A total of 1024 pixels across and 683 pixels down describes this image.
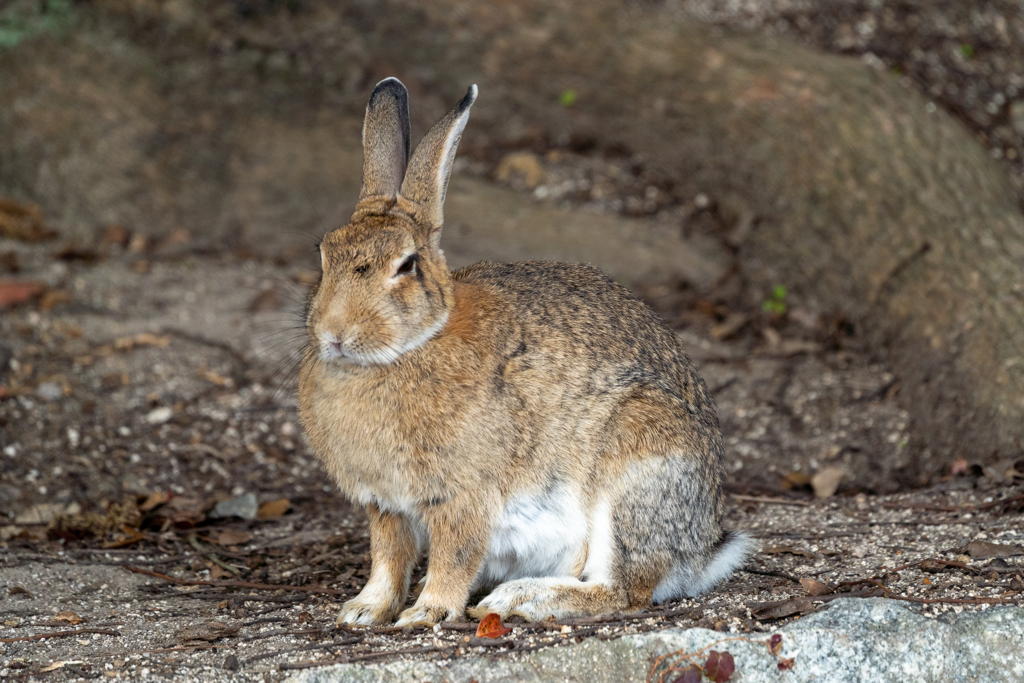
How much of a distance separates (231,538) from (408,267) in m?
2.34

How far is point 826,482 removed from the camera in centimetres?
607

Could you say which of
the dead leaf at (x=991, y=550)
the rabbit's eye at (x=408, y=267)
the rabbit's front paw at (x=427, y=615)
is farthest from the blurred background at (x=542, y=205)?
the rabbit's eye at (x=408, y=267)

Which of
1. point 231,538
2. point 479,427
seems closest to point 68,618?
point 231,538

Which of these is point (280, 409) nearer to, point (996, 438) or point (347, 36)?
point (347, 36)

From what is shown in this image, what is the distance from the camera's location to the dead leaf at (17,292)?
758 cm

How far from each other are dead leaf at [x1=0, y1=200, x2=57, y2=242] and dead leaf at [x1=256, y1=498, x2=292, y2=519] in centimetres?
361

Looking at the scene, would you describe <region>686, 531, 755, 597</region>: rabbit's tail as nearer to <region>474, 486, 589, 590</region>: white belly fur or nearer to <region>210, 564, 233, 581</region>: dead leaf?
<region>474, 486, 589, 590</region>: white belly fur

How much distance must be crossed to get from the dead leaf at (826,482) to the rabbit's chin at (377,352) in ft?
9.32

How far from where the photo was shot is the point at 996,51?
8273 mm

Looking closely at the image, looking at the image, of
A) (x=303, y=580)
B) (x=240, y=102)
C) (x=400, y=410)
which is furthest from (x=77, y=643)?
(x=240, y=102)

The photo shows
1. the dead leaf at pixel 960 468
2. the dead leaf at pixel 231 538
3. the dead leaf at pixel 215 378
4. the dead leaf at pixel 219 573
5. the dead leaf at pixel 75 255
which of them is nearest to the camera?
A: the dead leaf at pixel 219 573

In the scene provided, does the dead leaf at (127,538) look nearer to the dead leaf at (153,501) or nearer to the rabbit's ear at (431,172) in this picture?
the dead leaf at (153,501)

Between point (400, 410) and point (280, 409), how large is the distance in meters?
3.17

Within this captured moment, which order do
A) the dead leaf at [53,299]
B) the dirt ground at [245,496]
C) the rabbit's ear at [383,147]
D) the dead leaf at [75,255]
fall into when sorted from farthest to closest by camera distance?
the dead leaf at [75,255] < the dead leaf at [53,299] < the rabbit's ear at [383,147] < the dirt ground at [245,496]
